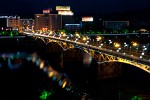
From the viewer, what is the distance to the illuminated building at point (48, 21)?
162m

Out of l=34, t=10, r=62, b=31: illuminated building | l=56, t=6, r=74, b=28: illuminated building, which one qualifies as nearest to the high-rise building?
l=34, t=10, r=62, b=31: illuminated building

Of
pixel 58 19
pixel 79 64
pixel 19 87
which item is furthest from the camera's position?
pixel 58 19

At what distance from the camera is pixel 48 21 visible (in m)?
164

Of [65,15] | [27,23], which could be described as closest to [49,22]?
[65,15]

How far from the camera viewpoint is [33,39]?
334ft

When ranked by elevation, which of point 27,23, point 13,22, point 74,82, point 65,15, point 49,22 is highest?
point 65,15

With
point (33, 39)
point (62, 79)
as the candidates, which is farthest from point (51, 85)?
point (33, 39)

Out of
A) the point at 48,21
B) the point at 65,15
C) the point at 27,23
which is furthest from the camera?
the point at 27,23

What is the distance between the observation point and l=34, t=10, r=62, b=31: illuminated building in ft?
532

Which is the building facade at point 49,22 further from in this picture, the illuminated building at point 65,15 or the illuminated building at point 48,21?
the illuminated building at point 65,15

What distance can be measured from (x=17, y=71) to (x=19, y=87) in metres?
13.5

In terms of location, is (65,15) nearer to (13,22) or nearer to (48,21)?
(48,21)

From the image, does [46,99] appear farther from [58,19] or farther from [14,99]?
[58,19]

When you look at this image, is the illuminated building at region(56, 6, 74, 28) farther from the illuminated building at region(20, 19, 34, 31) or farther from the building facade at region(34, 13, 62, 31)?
the illuminated building at region(20, 19, 34, 31)
